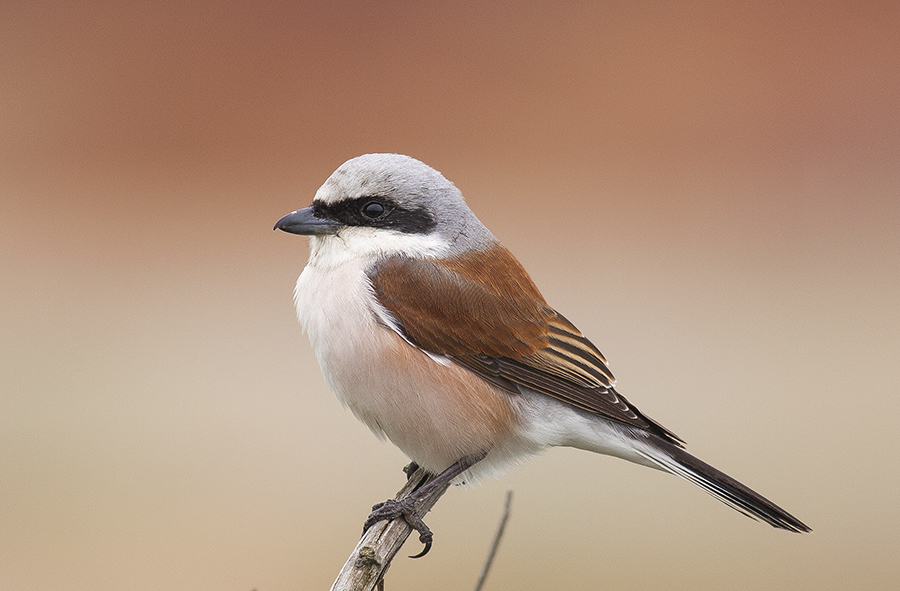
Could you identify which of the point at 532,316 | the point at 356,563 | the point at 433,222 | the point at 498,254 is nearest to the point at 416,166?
the point at 433,222

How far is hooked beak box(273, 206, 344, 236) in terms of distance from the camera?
1880 mm

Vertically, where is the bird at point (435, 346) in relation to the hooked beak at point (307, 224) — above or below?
below

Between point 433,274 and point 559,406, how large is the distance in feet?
1.34

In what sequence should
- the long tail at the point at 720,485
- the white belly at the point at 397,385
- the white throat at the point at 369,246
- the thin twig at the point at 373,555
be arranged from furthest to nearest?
1. the white throat at the point at 369,246
2. the white belly at the point at 397,385
3. the long tail at the point at 720,485
4. the thin twig at the point at 373,555

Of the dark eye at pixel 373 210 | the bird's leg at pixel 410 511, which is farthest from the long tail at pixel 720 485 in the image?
the dark eye at pixel 373 210

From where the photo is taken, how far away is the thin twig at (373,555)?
146 cm

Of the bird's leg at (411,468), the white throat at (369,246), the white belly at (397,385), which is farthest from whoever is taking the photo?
the bird's leg at (411,468)

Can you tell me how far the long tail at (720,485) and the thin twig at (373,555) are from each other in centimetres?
Answer: 51

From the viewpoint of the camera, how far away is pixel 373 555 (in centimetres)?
150

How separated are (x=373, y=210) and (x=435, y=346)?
34 cm

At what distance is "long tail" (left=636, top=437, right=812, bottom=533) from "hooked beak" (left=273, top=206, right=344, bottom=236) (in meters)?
0.84

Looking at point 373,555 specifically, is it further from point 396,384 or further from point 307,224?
point 307,224

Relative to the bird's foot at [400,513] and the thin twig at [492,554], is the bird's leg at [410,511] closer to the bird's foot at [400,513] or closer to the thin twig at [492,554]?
the bird's foot at [400,513]

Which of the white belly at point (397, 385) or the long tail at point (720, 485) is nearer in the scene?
the long tail at point (720, 485)
